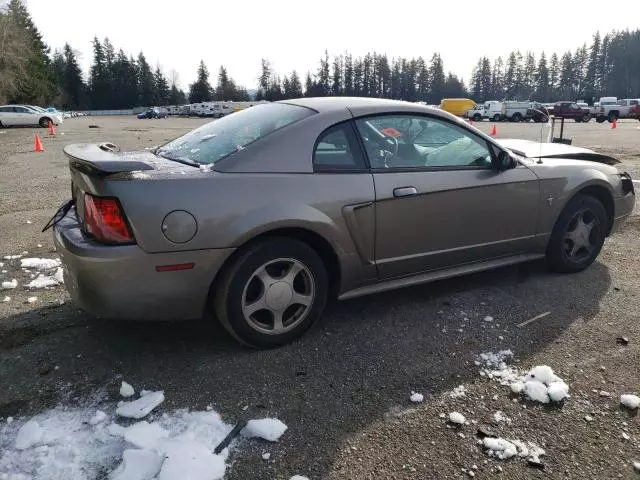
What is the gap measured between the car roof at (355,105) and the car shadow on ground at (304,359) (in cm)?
142

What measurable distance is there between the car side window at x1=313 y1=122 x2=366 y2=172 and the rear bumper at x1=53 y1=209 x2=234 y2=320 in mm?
850

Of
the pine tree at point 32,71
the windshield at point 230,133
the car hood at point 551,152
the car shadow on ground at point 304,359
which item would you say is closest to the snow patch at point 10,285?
the car shadow on ground at point 304,359

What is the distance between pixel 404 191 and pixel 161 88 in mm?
116982

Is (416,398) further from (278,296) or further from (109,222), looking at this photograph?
(109,222)

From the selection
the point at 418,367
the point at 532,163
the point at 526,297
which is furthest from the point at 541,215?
the point at 418,367

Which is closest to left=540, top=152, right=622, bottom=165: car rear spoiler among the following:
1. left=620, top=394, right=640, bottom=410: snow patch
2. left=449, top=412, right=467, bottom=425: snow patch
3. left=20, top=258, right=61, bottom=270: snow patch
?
left=620, top=394, right=640, bottom=410: snow patch

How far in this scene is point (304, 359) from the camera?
304 centimetres

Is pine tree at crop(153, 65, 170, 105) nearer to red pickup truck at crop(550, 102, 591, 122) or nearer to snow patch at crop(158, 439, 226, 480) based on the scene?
red pickup truck at crop(550, 102, 591, 122)

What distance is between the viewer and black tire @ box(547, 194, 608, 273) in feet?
13.9

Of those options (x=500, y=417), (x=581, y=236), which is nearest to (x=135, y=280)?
(x=500, y=417)

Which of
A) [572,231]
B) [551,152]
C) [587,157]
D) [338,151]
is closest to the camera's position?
[338,151]

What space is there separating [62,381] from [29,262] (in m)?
2.34

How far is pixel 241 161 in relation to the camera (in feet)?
9.70

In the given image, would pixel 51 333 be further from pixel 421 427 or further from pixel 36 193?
pixel 36 193
